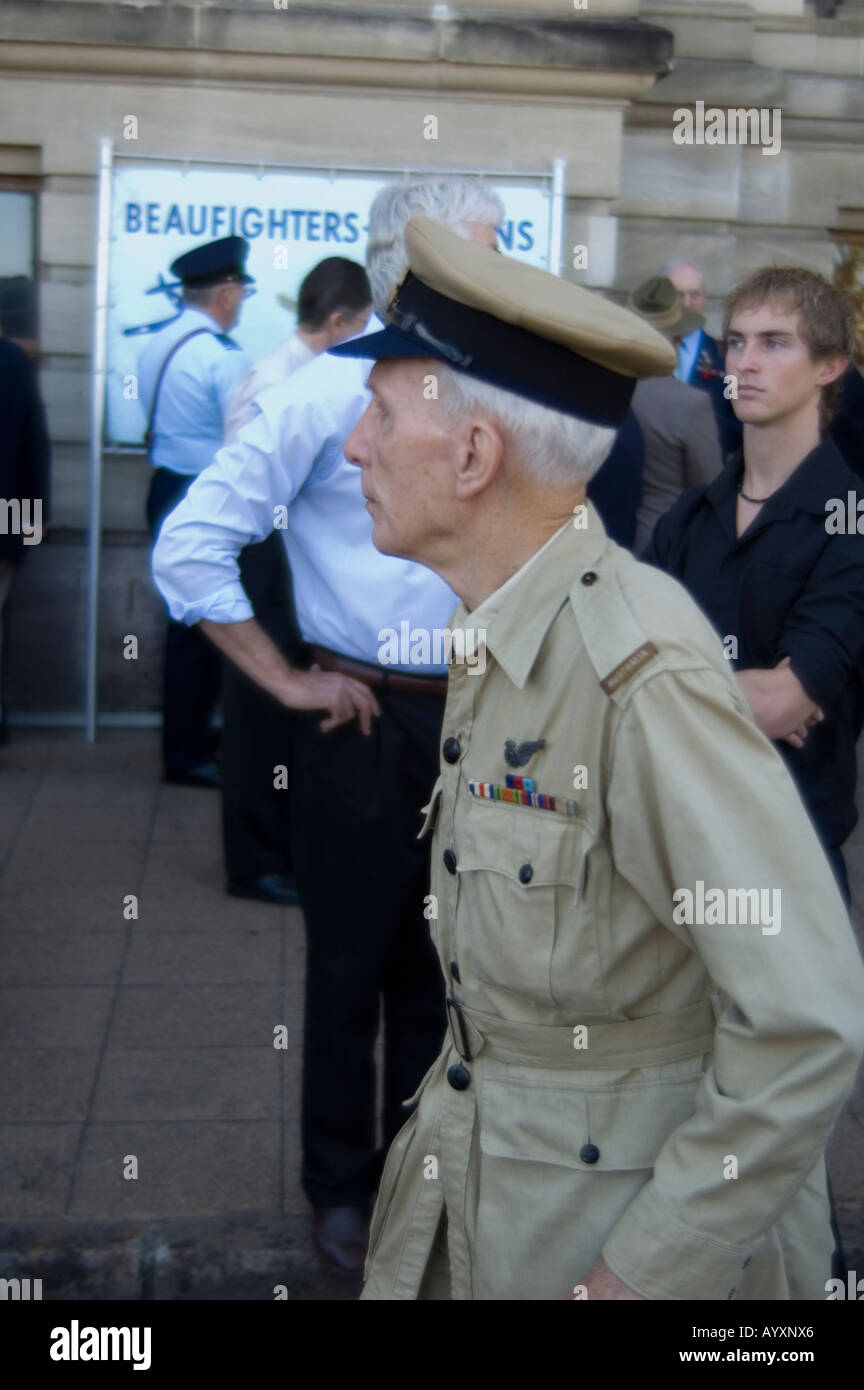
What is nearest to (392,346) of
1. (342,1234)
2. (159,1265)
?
(342,1234)

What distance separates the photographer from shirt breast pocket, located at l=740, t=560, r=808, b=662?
310cm

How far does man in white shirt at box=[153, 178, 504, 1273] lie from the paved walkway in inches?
15.8

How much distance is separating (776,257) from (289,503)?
21.6 ft

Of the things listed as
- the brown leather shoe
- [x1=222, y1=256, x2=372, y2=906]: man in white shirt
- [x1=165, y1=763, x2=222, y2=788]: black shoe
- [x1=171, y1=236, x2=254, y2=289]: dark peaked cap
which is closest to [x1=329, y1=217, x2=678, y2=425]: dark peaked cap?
the brown leather shoe

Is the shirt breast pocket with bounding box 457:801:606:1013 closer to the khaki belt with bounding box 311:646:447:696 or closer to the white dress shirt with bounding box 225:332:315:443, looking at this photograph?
the khaki belt with bounding box 311:646:447:696

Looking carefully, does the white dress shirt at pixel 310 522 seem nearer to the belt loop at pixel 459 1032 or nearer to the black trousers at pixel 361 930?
the black trousers at pixel 361 930

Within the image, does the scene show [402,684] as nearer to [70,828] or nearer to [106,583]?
[70,828]

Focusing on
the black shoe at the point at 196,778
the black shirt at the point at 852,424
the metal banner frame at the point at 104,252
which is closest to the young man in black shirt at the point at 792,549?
the black shirt at the point at 852,424

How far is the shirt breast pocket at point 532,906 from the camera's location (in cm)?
179

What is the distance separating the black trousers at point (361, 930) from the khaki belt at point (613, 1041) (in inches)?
60.7

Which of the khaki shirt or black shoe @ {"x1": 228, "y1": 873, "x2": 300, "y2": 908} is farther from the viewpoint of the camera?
black shoe @ {"x1": 228, "y1": 873, "x2": 300, "y2": 908}

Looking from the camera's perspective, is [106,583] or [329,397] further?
[106,583]
